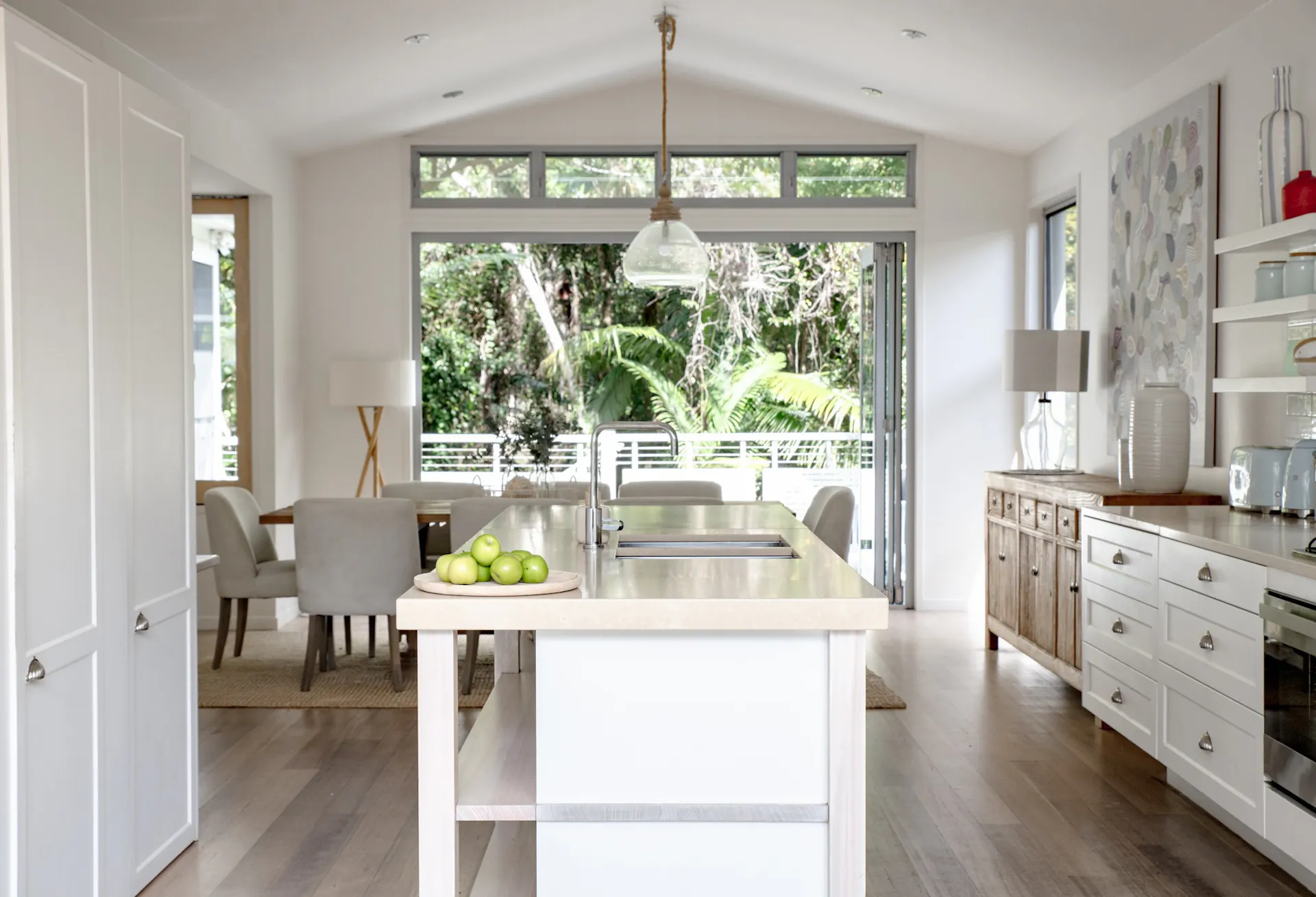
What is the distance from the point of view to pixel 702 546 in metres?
3.32

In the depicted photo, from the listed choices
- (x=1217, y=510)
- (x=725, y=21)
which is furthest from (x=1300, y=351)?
(x=725, y=21)

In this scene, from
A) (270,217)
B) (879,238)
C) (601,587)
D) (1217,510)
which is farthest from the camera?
(879,238)

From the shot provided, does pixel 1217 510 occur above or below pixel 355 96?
below

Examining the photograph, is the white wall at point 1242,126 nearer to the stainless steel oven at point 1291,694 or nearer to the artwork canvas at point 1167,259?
the artwork canvas at point 1167,259

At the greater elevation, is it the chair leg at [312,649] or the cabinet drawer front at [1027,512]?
the cabinet drawer front at [1027,512]

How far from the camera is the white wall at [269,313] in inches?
244

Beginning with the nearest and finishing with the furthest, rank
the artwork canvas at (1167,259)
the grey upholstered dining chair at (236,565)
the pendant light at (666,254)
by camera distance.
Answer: the pendant light at (666,254), the artwork canvas at (1167,259), the grey upholstered dining chair at (236,565)

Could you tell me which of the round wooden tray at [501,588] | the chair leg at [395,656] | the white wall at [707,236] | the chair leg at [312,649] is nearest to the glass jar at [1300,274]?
the round wooden tray at [501,588]

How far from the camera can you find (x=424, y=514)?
5488 millimetres

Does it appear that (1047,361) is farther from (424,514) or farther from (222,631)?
(222,631)

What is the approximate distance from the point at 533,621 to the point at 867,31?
4.22 metres

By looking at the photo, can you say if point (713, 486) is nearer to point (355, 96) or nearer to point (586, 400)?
point (355, 96)

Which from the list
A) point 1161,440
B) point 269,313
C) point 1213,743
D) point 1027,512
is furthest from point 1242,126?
point 269,313

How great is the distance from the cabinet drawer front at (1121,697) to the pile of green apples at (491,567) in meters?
2.32
